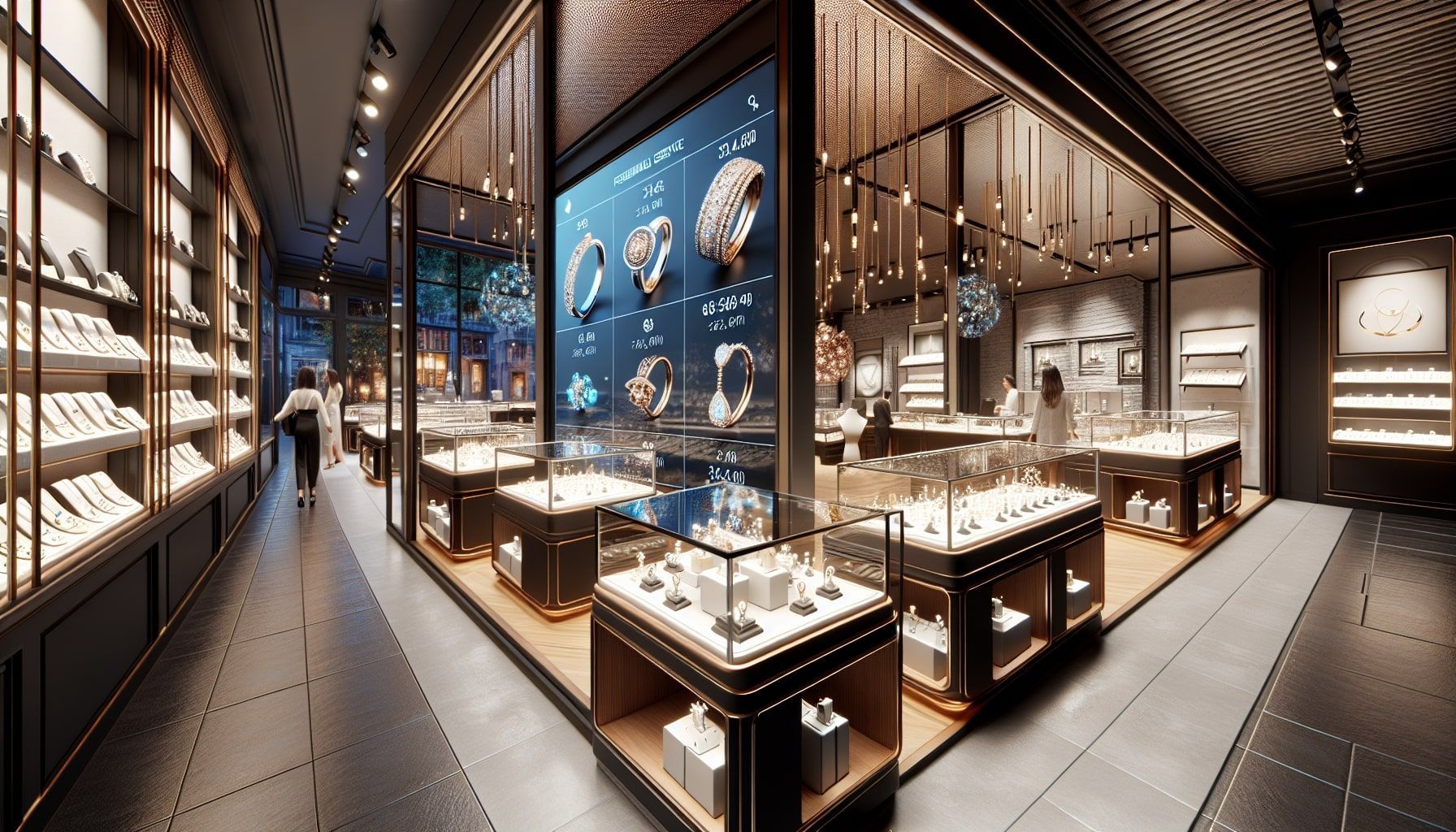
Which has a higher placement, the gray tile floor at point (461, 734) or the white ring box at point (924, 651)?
the white ring box at point (924, 651)

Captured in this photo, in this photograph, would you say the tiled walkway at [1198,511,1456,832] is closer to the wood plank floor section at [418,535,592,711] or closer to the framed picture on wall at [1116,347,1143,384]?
the wood plank floor section at [418,535,592,711]

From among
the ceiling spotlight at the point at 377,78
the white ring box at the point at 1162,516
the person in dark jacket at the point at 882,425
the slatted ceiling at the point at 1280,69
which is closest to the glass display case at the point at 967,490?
the white ring box at the point at 1162,516

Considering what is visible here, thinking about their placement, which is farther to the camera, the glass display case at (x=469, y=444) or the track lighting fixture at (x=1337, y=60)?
the glass display case at (x=469, y=444)

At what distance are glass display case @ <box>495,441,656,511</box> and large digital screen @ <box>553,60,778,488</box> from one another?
19cm

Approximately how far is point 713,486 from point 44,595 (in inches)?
93.7

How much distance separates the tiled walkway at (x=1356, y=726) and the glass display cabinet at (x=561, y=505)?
3029 mm

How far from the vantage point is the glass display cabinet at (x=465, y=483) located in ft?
14.7

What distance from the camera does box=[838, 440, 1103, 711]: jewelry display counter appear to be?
2348 mm

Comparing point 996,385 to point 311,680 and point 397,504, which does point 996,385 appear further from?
point 311,680

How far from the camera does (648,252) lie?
3.64 meters

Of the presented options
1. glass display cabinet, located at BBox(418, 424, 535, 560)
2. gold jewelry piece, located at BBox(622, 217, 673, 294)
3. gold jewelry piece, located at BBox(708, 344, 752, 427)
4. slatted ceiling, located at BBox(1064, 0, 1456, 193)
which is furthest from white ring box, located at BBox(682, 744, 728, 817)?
slatted ceiling, located at BBox(1064, 0, 1456, 193)

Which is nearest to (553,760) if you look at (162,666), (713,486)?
(713,486)

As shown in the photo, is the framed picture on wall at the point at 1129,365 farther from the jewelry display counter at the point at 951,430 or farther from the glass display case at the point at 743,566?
the glass display case at the point at 743,566

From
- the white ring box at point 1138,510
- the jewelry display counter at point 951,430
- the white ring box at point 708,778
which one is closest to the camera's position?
the white ring box at point 708,778
